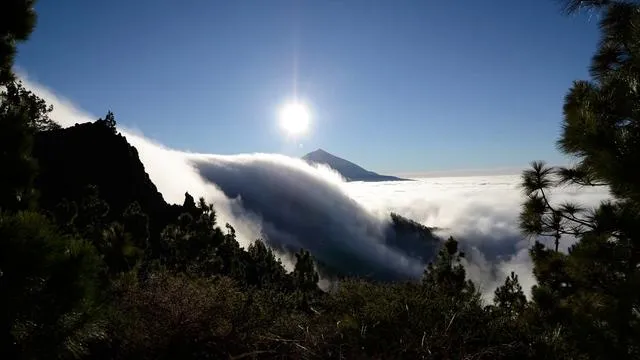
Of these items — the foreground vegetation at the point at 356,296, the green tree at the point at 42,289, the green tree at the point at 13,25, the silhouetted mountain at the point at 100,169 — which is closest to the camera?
the green tree at the point at 42,289

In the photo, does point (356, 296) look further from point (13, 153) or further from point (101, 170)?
point (101, 170)

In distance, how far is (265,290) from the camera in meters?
10.4

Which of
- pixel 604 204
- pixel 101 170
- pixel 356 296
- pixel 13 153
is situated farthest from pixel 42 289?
pixel 101 170

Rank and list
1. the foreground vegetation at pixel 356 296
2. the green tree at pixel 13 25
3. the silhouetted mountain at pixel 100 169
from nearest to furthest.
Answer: the foreground vegetation at pixel 356 296
the green tree at pixel 13 25
the silhouetted mountain at pixel 100 169

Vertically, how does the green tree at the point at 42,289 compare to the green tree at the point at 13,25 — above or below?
below

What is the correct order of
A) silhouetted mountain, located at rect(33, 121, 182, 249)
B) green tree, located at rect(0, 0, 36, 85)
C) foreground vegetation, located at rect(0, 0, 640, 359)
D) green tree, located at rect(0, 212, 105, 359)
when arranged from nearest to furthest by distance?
green tree, located at rect(0, 212, 105, 359) → foreground vegetation, located at rect(0, 0, 640, 359) → green tree, located at rect(0, 0, 36, 85) → silhouetted mountain, located at rect(33, 121, 182, 249)

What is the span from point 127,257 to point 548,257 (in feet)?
63.2

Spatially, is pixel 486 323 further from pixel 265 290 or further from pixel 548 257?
pixel 265 290

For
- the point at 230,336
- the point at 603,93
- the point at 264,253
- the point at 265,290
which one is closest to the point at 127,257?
the point at 265,290

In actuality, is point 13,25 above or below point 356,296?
above

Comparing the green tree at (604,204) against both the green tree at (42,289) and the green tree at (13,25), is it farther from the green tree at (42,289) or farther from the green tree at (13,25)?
the green tree at (13,25)

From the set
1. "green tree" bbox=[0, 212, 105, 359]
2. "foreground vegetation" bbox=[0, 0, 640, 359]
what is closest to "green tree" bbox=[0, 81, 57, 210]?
"foreground vegetation" bbox=[0, 0, 640, 359]

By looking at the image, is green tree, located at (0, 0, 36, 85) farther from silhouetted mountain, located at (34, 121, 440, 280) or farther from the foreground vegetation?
silhouetted mountain, located at (34, 121, 440, 280)

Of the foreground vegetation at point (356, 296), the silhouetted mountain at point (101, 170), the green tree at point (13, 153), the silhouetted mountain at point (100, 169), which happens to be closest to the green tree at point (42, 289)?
the foreground vegetation at point (356, 296)
